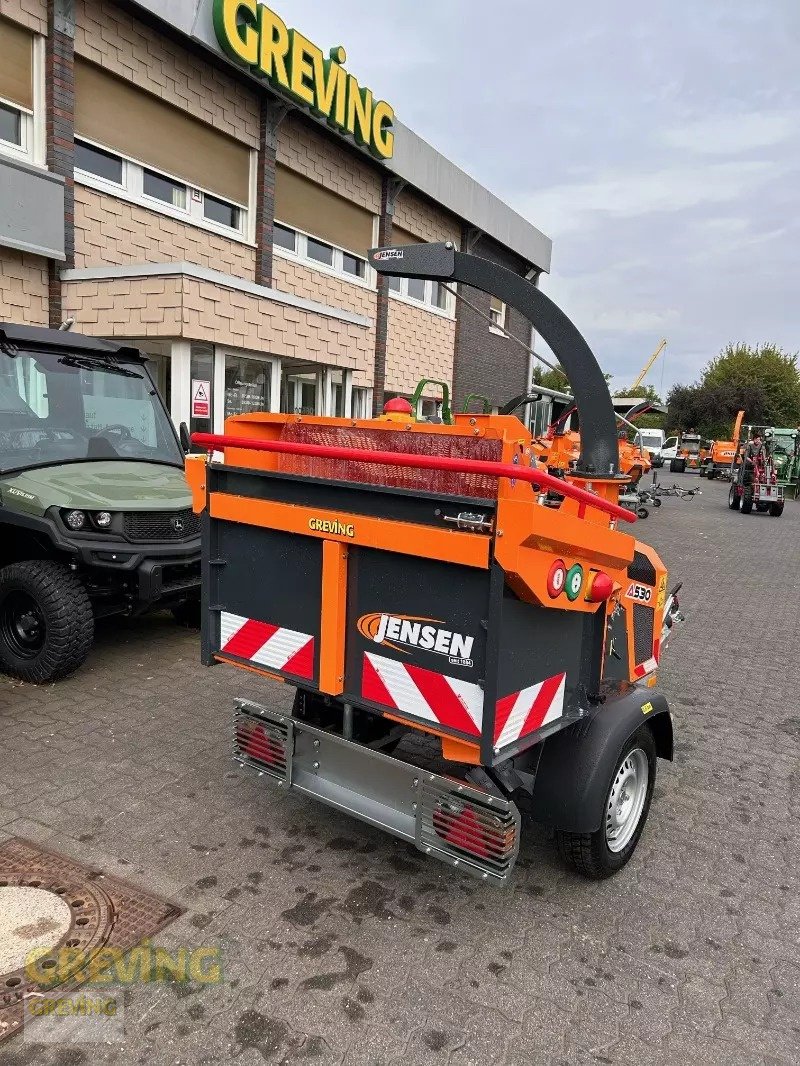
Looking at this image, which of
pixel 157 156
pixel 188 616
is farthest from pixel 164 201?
pixel 188 616

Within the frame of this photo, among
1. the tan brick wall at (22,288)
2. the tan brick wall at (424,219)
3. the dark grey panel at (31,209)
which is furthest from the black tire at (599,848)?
the tan brick wall at (424,219)

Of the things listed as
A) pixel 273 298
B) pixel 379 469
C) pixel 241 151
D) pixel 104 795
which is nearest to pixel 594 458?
pixel 379 469

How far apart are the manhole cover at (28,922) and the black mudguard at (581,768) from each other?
5.86 feet

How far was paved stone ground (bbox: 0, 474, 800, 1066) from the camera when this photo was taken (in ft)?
7.18

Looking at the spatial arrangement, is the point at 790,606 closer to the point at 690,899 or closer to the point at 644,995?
the point at 690,899

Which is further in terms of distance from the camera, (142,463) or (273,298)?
(273,298)

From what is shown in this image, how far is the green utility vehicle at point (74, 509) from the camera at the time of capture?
475 cm

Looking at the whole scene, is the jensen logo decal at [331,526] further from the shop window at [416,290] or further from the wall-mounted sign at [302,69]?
the shop window at [416,290]

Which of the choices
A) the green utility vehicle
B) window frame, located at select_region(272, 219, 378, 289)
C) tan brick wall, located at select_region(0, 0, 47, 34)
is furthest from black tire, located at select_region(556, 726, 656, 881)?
window frame, located at select_region(272, 219, 378, 289)

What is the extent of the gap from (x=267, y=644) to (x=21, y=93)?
8.84 meters

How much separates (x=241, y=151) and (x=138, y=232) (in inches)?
108

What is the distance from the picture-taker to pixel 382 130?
1366cm

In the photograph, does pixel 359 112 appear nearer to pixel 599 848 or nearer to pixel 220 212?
pixel 220 212

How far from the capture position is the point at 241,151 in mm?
11625
